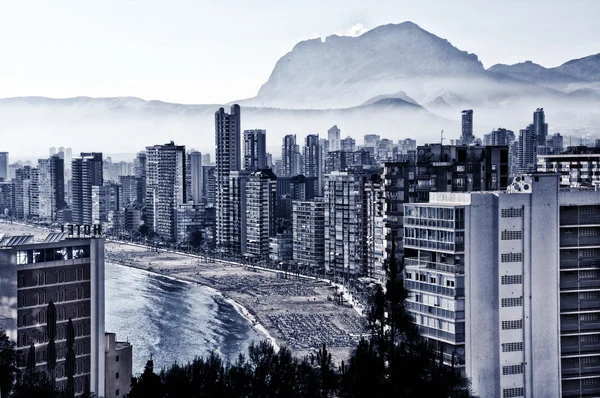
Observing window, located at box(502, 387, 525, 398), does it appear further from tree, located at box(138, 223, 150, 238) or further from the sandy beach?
tree, located at box(138, 223, 150, 238)

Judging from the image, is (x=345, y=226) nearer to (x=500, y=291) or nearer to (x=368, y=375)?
(x=500, y=291)

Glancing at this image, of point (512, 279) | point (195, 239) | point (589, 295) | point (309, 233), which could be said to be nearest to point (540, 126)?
point (195, 239)

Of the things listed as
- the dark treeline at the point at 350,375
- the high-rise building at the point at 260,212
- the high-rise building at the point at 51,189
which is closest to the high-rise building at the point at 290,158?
the high-rise building at the point at 51,189

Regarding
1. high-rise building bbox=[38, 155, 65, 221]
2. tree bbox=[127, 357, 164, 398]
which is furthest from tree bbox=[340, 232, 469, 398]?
high-rise building bbox=[38, 155, 65, 221]

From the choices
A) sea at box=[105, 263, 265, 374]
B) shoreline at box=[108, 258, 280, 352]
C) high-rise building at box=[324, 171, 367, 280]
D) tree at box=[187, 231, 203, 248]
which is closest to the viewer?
sea at box=[105, 263, 265, 374]

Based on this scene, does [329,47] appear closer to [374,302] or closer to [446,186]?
[446,186]

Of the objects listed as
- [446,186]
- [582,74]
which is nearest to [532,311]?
[446,186]

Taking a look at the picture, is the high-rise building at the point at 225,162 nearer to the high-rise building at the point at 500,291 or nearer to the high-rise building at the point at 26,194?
the high-rise building at the point at 26,194
